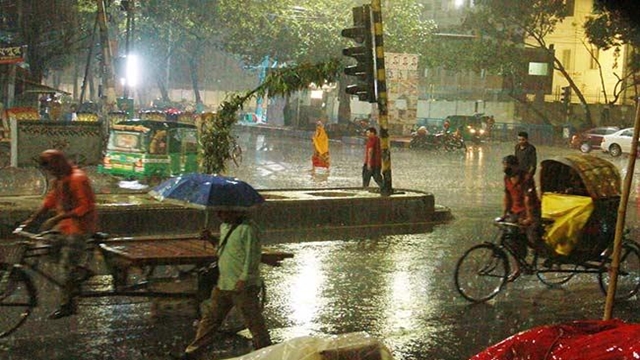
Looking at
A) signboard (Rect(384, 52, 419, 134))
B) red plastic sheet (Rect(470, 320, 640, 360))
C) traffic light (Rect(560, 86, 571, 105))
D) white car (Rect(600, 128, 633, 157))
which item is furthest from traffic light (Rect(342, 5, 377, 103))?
traffic light (Rect(560, 86, 571, 105))

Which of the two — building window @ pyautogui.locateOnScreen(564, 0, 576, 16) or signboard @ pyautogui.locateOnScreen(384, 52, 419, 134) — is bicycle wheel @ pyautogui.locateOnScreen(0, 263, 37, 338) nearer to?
signboard @ pyautogui.locateOnScreen(384, 52, 419, 134)

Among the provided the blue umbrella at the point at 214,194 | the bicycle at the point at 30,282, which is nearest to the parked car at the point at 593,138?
the bicycle at the point at 30,282

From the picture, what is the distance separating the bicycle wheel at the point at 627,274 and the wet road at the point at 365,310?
17 centimetres

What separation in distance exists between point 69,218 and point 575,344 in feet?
17.1

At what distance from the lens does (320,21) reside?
51.8m

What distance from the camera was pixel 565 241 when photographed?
10.2 metres

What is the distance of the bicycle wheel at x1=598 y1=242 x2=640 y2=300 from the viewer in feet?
34.8

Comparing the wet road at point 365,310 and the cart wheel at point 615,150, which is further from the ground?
the cart wheel at point 615,150

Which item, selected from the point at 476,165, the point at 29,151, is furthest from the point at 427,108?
the point at 29,151

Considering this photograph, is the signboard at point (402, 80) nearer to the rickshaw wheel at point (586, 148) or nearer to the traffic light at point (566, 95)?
the rickshaw wheel at point (586, 148)

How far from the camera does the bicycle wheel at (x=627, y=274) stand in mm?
10594

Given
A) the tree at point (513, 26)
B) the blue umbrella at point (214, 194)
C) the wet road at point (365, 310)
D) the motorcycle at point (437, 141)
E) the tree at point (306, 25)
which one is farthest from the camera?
the tree at point (513, 26)

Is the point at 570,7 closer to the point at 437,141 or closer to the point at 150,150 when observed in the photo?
the point at 437,141

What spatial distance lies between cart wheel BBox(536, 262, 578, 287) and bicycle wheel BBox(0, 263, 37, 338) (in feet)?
18.1
